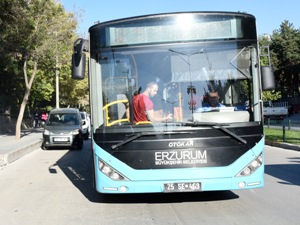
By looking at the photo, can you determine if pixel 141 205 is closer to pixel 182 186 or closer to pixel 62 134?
pixel 182 186

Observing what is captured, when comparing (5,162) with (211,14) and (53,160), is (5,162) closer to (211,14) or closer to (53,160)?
(53,160)

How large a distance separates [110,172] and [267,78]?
2.84 m

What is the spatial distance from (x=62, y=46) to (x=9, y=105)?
1455 cm

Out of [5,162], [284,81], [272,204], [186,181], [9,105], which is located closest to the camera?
[186,181]

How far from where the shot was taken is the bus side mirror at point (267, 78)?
21.3ft

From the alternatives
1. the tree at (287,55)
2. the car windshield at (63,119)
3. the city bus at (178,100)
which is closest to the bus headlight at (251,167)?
the city bus at (178,100)

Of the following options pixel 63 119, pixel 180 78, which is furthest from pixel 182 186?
pixel 63 119

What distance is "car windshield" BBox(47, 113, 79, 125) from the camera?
775 inches

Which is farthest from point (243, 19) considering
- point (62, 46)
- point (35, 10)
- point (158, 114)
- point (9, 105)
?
point (9, 105)

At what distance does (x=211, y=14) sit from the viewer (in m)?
6.45

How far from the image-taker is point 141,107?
21.3 feet

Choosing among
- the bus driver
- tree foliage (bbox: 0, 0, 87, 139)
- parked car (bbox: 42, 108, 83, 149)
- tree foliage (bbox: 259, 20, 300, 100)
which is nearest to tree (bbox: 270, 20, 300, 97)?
tree foliage (bbox: 259, 20, 300, 100)

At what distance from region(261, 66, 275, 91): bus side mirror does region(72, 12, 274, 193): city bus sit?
16mm

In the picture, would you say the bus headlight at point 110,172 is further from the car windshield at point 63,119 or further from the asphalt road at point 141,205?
the car windshield at point 63,119
